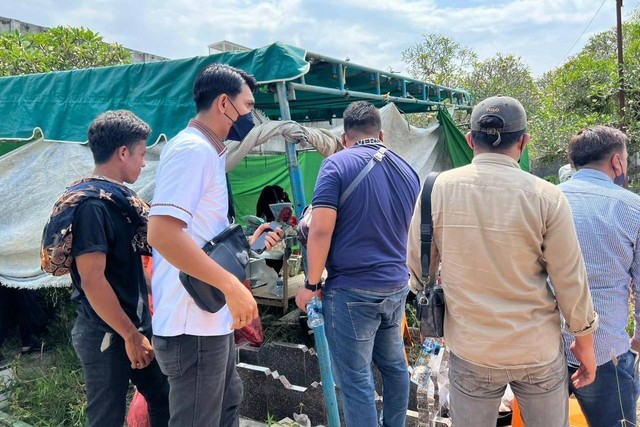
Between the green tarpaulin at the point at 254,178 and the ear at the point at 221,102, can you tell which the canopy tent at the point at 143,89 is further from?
the green tarpaulin at the point at 254,178

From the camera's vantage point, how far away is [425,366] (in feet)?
9.33

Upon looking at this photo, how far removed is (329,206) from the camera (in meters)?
2.07

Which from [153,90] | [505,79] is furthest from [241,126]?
[505,79]

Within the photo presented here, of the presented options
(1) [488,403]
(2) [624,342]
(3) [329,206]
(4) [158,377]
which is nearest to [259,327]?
(4) [158,377]

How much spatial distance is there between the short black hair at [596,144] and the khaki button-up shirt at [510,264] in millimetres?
466

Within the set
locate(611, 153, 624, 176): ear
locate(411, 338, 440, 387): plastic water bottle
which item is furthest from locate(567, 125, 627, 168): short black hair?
locate(411, 338, 440, 387): plastic water bottle

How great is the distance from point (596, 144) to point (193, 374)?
1730 mm

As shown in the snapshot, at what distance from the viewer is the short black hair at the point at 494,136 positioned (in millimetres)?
1491

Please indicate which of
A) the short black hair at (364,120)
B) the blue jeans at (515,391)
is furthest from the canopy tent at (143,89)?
the blue jeans at (515,391)

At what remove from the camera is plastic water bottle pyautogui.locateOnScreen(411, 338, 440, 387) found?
221cm

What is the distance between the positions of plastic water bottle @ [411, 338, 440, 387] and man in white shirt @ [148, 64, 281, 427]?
1025 millimetres

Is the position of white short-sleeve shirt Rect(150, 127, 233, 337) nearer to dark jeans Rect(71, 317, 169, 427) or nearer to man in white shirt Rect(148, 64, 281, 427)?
man in white shirt Rect(148, 64, 281, 427)

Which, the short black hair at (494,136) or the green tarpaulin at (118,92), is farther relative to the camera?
the green tarpaulin at (118,92)

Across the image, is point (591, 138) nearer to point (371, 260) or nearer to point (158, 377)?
point (371, 260)
